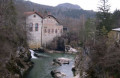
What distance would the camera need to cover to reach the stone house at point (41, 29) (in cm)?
4325

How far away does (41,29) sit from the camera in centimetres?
4591

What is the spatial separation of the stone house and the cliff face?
51.8 ft

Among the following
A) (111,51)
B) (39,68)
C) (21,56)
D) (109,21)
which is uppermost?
(109,21)

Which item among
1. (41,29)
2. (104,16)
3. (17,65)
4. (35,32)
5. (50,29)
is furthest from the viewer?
(50,29)

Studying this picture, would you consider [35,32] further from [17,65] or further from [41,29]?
[17,65]

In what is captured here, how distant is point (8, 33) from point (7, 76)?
4.85 metres

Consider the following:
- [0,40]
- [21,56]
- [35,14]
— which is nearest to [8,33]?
[0,40]

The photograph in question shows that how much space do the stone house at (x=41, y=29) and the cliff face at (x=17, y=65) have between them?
15.8 meters

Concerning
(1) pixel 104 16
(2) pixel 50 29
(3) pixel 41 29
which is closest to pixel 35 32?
(3) pixel 41 29

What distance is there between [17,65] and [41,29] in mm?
24102

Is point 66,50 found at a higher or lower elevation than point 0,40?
lower

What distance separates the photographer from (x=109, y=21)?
29125 millimetres

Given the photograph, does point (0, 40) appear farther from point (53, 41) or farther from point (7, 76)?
point (53, 41)

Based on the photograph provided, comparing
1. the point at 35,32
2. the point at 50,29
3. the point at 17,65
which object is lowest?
the point at 17,65
